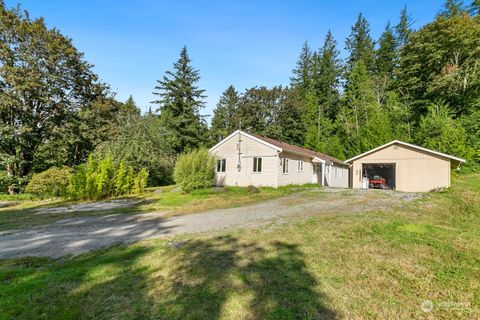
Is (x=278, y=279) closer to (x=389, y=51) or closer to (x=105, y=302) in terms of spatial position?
(x=105, y=302)

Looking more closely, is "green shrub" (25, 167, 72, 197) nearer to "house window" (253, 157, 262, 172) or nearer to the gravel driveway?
the gravel driveway

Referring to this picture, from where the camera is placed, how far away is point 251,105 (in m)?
38.9

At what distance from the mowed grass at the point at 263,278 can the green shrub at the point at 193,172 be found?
10.1m

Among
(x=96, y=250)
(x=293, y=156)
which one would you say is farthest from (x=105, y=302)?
(x=293, y=156)

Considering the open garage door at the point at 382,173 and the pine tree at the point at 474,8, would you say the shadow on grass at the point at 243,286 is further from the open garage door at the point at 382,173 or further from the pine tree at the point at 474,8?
the pine tree at the point at 474,8

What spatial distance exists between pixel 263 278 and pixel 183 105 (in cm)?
3096

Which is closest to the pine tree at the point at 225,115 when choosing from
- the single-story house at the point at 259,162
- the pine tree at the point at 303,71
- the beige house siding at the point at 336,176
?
the pine tree at the point at 303,71

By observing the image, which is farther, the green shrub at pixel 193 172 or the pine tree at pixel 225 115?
the pine tree at pixel 225 115

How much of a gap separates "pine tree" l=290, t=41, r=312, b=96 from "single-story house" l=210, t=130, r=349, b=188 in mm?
24539

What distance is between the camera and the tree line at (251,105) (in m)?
20.1

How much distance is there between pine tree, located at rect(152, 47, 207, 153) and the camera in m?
31.4

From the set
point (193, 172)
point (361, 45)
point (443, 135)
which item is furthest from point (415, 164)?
point (361, 45)

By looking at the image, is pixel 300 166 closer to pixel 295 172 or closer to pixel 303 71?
pixel 295 172

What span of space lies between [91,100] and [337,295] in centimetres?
2841
